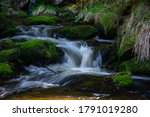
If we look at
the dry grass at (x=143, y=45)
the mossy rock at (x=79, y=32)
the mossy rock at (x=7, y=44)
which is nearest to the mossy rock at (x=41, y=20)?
the mossy rock at (x=79, y=32)

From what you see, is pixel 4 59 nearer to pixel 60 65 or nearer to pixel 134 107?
pixel 60 65

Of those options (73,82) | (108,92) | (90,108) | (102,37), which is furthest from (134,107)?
(102,37)

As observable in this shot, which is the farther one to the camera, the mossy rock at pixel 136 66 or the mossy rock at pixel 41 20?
the mossy rock at pixel 41 20

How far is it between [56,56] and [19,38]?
2.11 meters

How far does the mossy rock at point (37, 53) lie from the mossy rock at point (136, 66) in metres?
2.21

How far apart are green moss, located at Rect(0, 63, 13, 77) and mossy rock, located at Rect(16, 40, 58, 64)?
86 centimetres

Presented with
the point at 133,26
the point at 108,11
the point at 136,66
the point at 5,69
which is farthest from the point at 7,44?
the point at 136,66

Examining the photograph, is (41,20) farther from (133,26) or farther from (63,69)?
(133,26)

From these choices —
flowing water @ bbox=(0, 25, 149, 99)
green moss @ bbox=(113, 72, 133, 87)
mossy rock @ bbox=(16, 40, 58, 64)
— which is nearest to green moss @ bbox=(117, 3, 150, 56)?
flowing water @ bbox=(0, 25, 149, 99)

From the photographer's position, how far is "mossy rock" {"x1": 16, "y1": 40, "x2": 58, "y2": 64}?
32.7 feet

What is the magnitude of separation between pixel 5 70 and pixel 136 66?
3281 mm

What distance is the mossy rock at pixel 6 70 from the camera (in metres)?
8.80

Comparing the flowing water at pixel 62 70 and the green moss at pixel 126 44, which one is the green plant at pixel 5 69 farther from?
the green moss at pixel 126 44

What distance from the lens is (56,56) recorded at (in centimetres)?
1033
